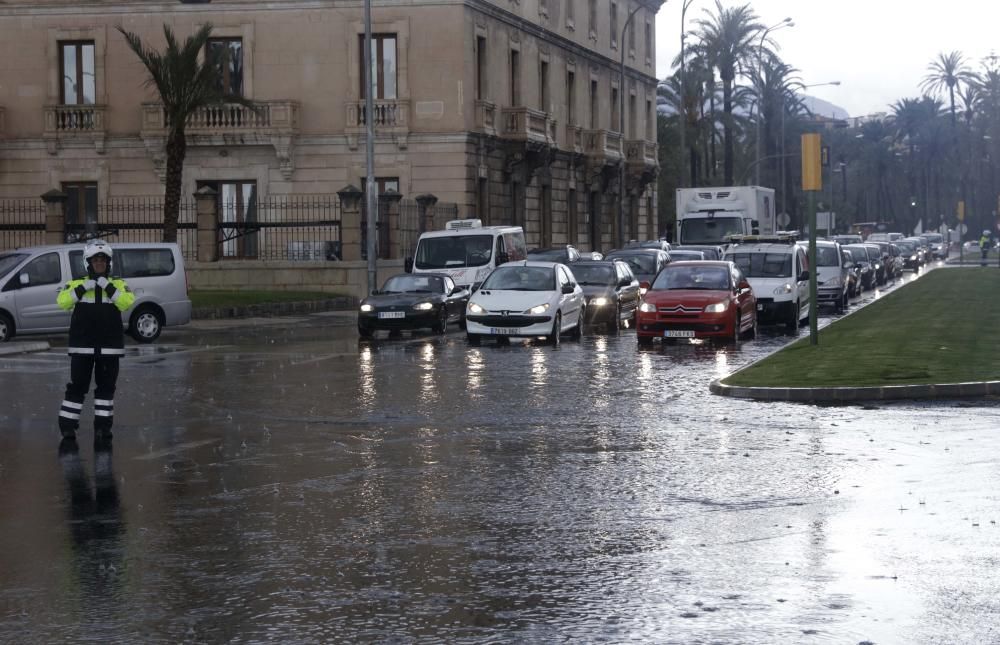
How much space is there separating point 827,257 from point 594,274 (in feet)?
31.9

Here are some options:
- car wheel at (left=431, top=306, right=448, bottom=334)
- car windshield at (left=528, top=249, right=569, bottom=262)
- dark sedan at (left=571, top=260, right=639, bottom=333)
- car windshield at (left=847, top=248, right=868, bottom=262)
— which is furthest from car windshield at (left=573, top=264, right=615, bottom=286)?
car windshield at (left=847, top=248, right=868, bottom=262)

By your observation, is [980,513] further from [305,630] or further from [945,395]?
[945,395]

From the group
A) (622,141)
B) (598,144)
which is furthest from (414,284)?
(622,141)

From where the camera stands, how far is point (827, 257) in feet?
130

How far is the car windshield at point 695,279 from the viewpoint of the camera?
89.4ft

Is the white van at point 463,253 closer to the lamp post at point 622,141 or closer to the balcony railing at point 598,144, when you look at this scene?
the lamp post at point 622,141

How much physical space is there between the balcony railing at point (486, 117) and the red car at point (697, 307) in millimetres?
22018

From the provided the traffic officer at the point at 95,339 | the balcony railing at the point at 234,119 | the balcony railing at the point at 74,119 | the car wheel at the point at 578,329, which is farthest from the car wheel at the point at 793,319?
the balcony railing at the point at 74,119

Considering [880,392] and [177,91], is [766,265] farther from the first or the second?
[880,392]

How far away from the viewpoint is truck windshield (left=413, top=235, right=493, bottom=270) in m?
34.8

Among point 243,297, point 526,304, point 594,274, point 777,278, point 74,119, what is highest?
point 74,119

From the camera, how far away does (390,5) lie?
155 ft

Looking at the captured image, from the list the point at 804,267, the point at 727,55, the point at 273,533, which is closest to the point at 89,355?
the point at 273,533

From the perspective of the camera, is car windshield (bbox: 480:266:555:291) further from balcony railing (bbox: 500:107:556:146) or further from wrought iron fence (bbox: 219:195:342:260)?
balcony railing (bbox: 500:107:556:146)
